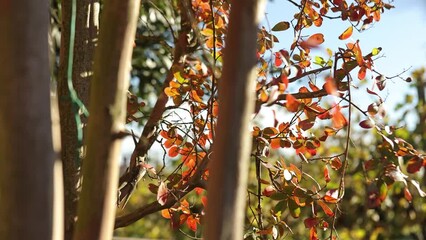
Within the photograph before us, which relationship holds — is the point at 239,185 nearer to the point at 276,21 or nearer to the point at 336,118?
the point at 336,118

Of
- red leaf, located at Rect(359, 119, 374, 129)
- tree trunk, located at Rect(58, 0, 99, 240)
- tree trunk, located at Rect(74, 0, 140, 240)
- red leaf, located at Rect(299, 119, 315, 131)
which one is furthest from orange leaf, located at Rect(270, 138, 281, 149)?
tree trunk, located at Rect(74, 0, 140, 240)

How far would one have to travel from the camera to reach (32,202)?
1392 millimetres

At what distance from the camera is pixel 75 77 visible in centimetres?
236

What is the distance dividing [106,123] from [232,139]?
0.28m

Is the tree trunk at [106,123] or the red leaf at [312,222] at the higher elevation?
the tree trunk at [106,123]

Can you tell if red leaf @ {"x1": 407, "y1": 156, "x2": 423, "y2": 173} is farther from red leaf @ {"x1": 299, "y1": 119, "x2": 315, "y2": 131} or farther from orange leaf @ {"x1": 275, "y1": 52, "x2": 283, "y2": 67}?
orange leaf @ {"x1": 275, "y1": 52, "x2": 283, "y2": 67}

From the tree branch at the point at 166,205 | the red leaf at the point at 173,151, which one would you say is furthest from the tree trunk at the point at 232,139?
the red leaf at the point at 173,151

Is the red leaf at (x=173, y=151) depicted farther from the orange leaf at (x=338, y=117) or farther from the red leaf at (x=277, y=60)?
the orange leaf at (x=338, y=117)

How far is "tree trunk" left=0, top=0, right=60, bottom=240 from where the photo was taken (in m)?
1.39

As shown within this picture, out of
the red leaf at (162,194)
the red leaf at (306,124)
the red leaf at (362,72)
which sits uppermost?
the red leaf at (362,72)

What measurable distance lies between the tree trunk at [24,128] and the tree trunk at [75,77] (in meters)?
0.81

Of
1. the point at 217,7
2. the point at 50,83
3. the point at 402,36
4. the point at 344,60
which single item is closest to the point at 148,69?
the point at 402,36

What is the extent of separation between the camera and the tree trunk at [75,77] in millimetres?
2262

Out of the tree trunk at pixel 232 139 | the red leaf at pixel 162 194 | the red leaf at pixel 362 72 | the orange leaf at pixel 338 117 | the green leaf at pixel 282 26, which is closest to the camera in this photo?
the tree trunk at pixel 232 139
